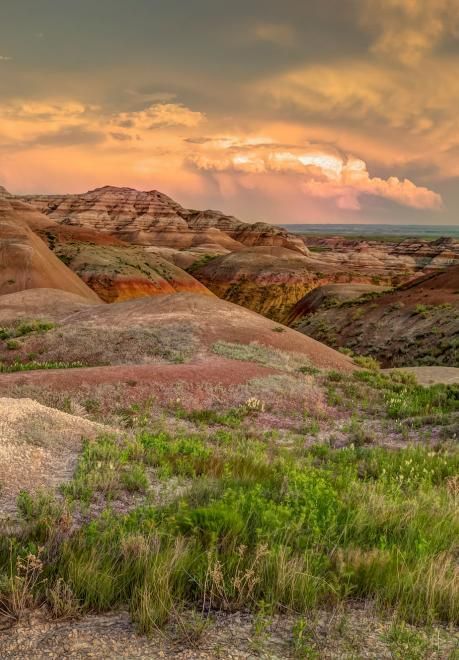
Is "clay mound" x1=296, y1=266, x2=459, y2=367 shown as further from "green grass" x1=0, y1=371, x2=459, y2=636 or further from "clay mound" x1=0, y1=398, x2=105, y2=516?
"green grass" x1=0, y1=371, x2=459, y2=636

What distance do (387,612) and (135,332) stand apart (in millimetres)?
25149

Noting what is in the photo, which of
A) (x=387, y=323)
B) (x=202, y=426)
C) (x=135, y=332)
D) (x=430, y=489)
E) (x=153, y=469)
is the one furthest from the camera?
(x=387, y=323)

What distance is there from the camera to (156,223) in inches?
6998

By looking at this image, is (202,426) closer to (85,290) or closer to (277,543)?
(277,543)

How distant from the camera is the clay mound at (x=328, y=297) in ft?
227

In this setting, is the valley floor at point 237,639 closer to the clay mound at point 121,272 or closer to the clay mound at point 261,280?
the clay mound at point 121,272

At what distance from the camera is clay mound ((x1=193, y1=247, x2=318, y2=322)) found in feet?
305

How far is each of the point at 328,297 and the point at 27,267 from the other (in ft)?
125

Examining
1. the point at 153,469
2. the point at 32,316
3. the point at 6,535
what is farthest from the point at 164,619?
the point at 32,316

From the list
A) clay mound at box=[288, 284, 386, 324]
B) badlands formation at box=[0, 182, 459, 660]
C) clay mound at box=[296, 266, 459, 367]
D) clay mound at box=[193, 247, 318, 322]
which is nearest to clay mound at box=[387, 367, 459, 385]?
badlands formation at box=[0, 182, 459, 660]

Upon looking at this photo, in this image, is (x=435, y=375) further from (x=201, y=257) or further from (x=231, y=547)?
(x=201, y=257)

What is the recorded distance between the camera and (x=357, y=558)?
4680mm

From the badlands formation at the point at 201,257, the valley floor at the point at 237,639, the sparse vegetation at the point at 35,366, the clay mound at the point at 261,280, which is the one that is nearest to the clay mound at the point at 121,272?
the badlands formation at the point at 201,257

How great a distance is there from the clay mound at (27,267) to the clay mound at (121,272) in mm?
9365
